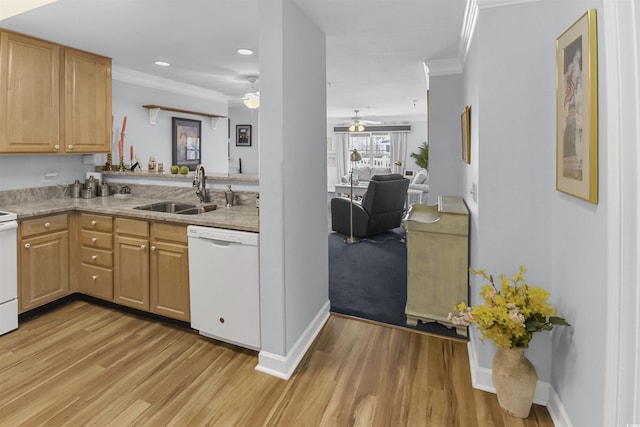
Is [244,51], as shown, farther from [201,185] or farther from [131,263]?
[131,263]

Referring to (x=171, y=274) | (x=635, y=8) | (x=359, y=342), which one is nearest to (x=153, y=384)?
(x=171, y=274)

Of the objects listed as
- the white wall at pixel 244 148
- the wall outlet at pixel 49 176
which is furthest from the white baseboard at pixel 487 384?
the white wall at pixel 244 148

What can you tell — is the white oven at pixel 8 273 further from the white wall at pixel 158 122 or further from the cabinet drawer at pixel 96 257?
the white wall at pixel 158 122

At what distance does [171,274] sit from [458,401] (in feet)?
6.69

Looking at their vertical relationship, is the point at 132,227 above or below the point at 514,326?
above

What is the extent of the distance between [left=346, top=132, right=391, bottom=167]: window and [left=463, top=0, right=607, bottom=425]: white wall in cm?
963

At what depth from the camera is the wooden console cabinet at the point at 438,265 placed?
8.55 ft

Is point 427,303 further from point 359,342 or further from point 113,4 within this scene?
point 113,4

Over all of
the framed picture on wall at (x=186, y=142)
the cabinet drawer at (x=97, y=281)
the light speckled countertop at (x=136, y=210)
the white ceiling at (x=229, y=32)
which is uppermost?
the white ceiling at (x=229, y=32)

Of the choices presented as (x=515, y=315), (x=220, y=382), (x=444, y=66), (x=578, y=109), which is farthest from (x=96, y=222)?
(x=444, y=66)

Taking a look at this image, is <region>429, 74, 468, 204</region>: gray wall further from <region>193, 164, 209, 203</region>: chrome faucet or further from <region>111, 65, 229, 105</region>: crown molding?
<region>111, 65, 229, 105</region>: crown molding

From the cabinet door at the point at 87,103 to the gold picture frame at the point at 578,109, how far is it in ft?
12.1

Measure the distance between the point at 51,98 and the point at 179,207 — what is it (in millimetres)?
1382

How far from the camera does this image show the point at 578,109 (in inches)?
57.9
